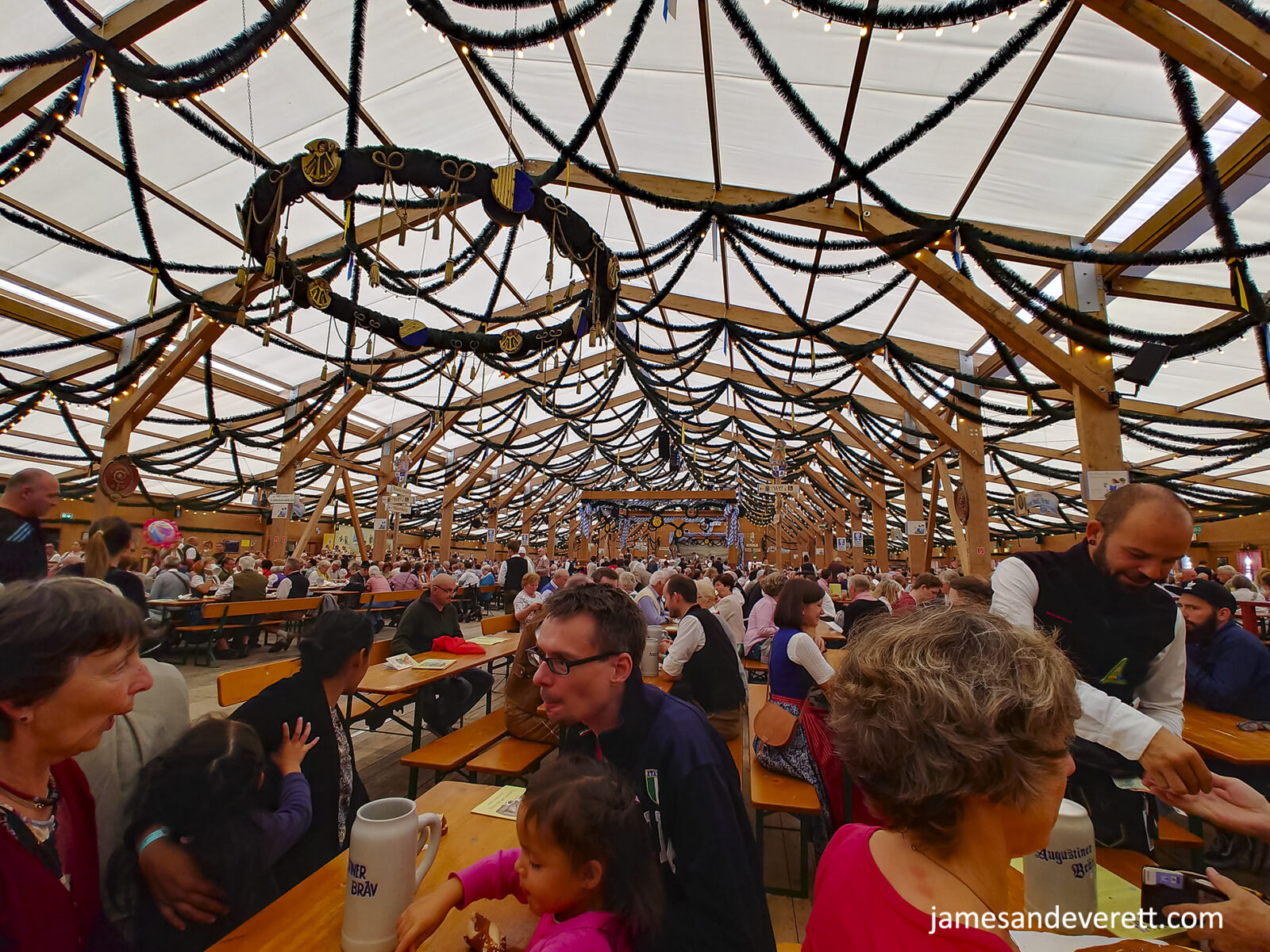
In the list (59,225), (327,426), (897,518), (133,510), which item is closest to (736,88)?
(59,225)

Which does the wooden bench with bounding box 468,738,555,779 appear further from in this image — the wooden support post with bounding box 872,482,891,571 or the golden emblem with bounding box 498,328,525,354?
the wooden support post with bounding box 872,482,891,571

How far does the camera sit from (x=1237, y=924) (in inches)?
30.1

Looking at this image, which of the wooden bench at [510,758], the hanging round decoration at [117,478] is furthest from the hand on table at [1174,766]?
the hanging round decoration at [117,478]

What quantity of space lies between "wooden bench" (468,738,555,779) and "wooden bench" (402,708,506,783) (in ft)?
0.17

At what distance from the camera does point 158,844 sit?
1.03 meters

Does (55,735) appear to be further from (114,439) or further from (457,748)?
(114,439)

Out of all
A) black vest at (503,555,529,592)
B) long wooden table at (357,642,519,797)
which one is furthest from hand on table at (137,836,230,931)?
black vest at (503,555,529,592)

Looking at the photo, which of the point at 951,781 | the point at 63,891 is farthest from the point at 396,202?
the point at 951,781

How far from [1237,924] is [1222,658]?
363 cm

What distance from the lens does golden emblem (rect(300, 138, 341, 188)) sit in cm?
329

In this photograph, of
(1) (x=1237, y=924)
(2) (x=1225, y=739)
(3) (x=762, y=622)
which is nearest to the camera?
(1) (x=1237, y=924)

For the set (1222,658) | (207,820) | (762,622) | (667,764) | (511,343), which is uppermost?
(511,343)

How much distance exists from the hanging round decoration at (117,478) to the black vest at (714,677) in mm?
7472

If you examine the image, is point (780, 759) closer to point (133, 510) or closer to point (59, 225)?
point (59, 225)
